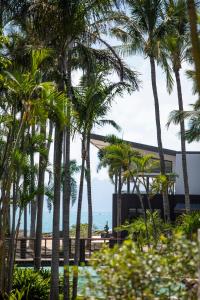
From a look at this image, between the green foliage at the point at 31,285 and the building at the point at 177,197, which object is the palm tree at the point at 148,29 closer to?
the building at the point at 177,197

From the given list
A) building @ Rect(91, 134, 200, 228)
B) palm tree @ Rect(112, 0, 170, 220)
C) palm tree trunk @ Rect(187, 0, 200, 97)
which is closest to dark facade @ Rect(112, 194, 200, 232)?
building @ Rect(91, 134, 200, 228)

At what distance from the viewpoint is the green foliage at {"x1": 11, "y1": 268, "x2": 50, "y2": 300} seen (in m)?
10.9

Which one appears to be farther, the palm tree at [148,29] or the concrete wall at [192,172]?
the concrete wall at [192,172]

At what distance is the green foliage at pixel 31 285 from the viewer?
10.9 m

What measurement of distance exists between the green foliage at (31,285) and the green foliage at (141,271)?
7059mm

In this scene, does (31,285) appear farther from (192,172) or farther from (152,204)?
(192,172)

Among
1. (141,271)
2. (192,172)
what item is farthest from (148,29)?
(141,271)

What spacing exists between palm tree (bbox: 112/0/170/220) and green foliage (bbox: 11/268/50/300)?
22.5ft

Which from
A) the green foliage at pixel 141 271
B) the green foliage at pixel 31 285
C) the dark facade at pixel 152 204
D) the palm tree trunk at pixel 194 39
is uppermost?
the palm tree trunk at pixel 194 39

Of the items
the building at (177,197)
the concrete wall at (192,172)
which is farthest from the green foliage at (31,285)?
the concrete wall at (192,172)

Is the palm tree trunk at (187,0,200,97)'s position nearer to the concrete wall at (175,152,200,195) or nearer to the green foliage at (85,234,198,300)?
the green foliage at (85,234,198,300)

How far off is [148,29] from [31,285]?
9.23 metres

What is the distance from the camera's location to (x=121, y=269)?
3.80 meters

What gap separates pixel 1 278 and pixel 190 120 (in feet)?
41.7
